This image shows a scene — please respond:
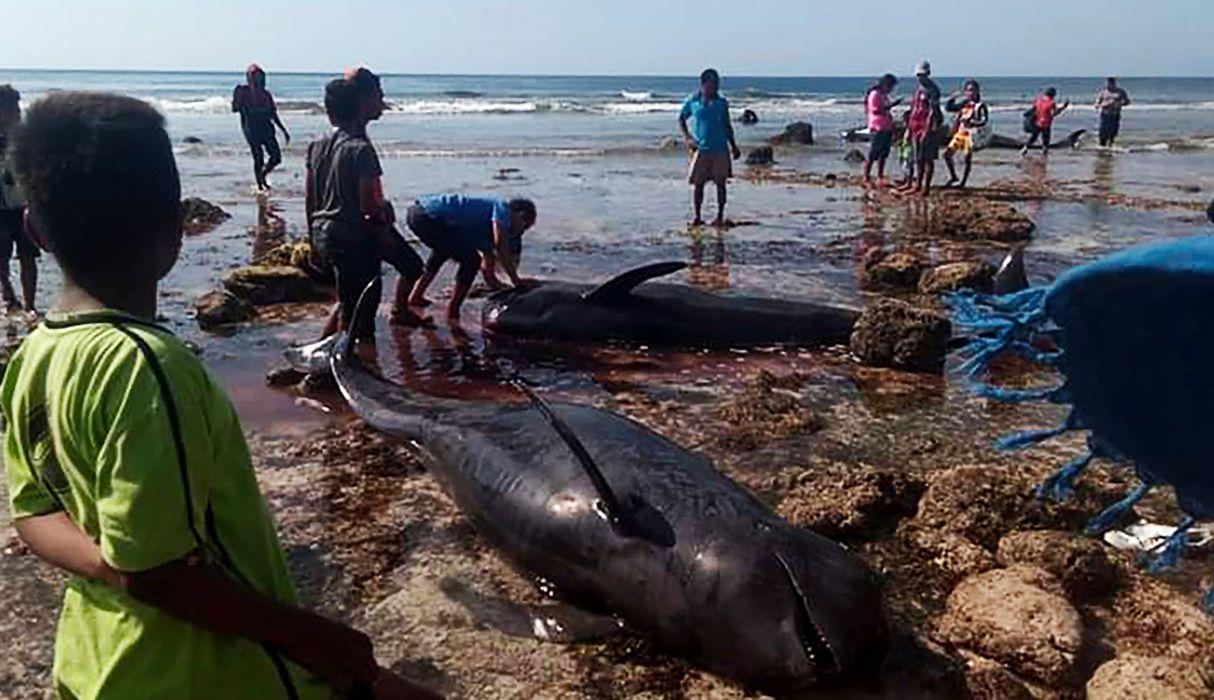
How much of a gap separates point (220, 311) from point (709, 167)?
312 inches

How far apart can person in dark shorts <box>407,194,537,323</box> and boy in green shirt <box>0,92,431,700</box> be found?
7147 mm

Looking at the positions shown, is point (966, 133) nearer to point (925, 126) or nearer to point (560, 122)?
point (925, 126)

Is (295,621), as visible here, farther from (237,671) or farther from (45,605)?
(45,605)

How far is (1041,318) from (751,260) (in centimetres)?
956

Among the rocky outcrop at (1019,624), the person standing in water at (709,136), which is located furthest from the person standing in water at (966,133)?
the rocky outcrop at (1019,624)

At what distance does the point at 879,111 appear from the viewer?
1928 cm

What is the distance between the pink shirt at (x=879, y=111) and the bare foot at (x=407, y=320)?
12177 millimetres

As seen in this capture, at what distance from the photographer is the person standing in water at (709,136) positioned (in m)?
14.7

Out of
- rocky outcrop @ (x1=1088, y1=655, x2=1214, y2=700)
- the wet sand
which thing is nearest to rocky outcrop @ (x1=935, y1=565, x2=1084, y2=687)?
the wet sand

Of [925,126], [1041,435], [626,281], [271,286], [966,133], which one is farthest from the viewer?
[966,133]

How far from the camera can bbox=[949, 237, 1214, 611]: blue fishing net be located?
2.72 metres

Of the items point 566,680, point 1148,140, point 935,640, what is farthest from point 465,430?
point 1148,140

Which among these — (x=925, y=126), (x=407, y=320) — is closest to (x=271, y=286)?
(x=407, y=320)

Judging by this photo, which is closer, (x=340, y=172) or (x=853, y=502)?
(x=853, y=502)
